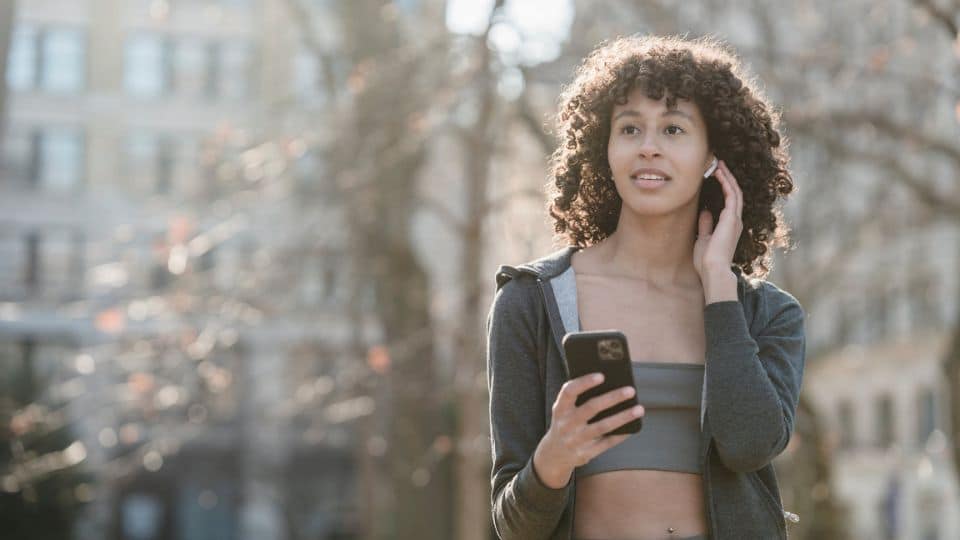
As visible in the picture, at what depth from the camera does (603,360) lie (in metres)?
2.94

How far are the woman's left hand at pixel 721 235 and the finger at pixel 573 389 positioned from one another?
53 centimetres

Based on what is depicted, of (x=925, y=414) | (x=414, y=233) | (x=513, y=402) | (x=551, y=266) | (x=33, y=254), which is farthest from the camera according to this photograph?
(x=33, y=254)

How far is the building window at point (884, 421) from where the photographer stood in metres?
44.8

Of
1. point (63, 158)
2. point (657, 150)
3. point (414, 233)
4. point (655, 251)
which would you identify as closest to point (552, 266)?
point (655, 251)

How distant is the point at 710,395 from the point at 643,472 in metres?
0.21

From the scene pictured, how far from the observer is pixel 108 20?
44562mm

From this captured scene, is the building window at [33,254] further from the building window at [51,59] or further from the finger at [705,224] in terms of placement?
the finger at [705,224]

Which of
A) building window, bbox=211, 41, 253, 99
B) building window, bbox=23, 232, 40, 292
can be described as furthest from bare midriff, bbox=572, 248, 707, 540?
building window, bbox=211, 41, 253, 99

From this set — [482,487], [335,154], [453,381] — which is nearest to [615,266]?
[453,381]

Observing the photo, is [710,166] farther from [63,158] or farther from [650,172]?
[63,158]

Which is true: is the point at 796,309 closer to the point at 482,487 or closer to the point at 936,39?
the point at 482,487

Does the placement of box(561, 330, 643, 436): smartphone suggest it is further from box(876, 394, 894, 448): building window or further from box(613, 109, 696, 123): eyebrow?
box(876, 394, 894, 448): building window

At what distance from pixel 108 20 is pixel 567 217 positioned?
42822 millimetres

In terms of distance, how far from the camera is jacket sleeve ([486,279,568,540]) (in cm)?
329
